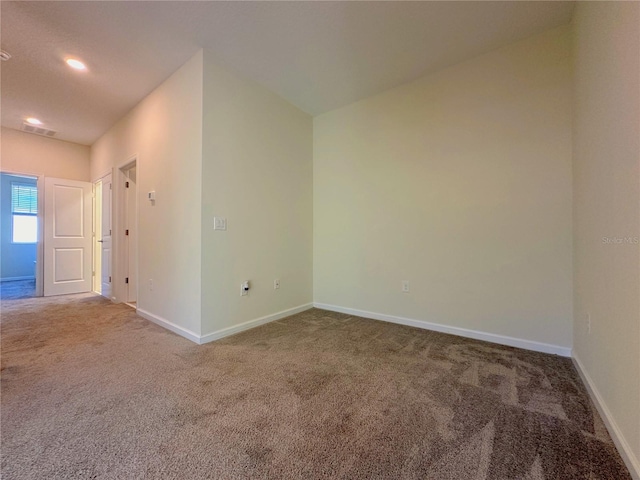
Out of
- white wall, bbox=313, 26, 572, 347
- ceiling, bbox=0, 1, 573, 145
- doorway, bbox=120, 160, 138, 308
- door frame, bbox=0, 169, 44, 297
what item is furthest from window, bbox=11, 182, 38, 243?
A: white wall, bbox=313, 26, 572, 347

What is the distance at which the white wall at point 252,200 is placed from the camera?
2574 millimetres

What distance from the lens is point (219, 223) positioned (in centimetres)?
265

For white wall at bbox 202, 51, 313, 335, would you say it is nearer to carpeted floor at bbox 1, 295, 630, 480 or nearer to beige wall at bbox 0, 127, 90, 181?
carpeted floor at bbox 1, 295, 630, 480

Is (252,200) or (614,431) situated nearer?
(614,431)

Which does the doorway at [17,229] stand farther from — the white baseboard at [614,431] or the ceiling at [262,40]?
the white baseboard at [614,431]

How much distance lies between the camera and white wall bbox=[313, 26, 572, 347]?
89.0 inches

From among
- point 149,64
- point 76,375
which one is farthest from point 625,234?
point 149,64

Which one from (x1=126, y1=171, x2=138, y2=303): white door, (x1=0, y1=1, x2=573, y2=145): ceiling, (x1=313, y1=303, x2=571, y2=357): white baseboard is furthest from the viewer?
(x1=126, y1=171, x2=138, y2=303): white door

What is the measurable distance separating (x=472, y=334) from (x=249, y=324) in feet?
7.62

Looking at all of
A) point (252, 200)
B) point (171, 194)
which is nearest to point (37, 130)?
point (171, 194)

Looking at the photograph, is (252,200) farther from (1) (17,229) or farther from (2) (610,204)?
(1) (17,229)

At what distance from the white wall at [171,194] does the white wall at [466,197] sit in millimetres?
1803

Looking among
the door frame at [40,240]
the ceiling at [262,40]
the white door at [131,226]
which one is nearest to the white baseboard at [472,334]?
the ceiling at [262,40]

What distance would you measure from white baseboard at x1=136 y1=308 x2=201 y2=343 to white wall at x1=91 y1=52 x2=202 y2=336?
31 millimetres
